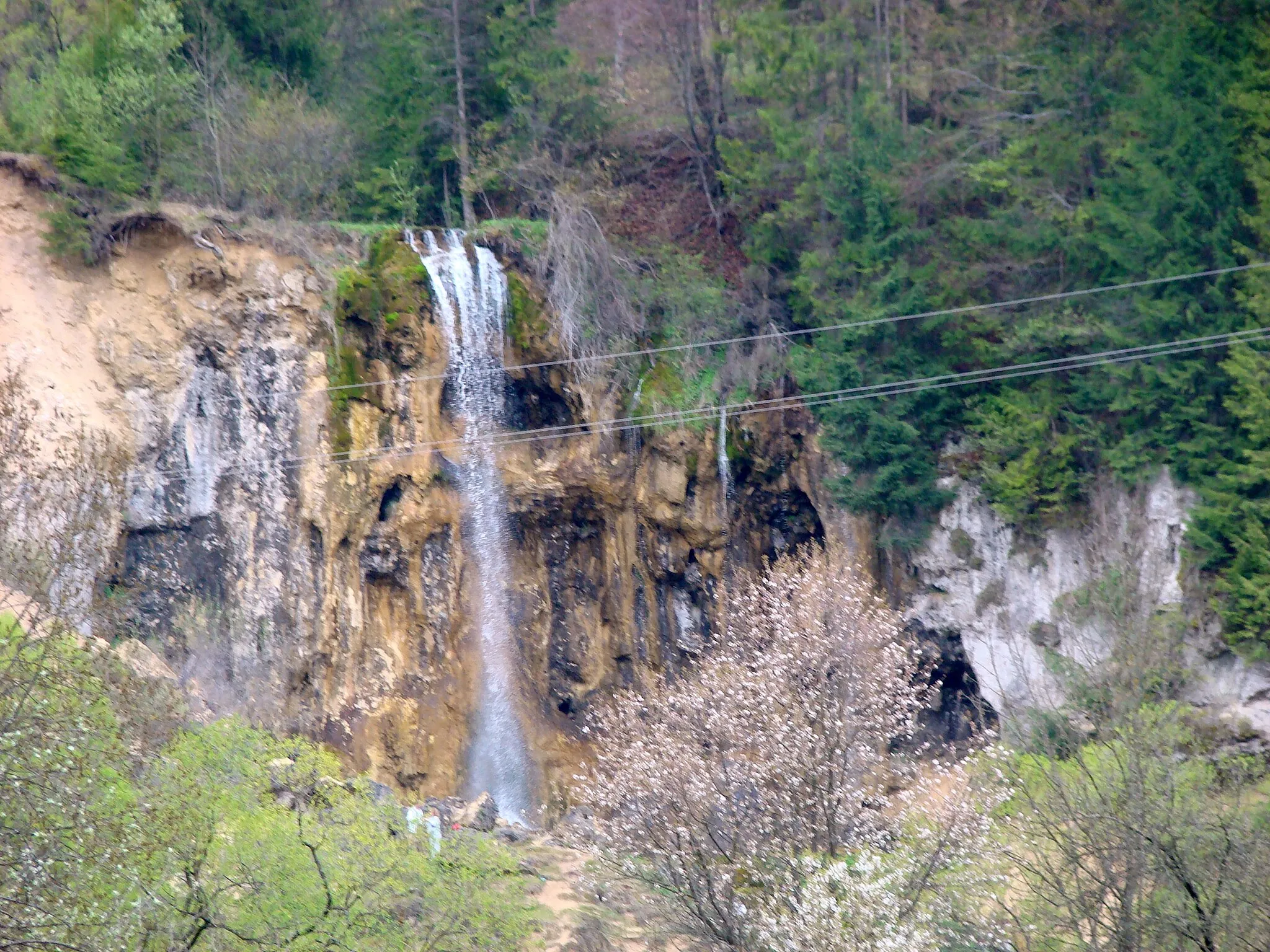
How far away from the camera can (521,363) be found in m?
26.2

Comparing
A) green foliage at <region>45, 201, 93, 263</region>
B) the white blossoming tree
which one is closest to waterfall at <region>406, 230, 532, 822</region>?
the white blossoming tree

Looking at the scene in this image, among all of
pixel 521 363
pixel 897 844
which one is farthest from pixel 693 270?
pixel 897 844

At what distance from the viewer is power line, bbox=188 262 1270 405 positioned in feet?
78.7

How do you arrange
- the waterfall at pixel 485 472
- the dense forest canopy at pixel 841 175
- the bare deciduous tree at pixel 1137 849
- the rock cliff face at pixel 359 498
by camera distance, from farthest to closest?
1. the waterfall at pixel 485 472
2. the rock cliff face at pixel 359 498
3. the dense forest canopy at pixel 841 175
4. the bare deciduous tree at pixel 1137 849

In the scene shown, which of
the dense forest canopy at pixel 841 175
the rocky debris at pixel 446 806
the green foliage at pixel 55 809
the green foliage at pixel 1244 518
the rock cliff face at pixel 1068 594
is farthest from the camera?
the rocky debris at pixel 446 806

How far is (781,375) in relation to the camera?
87.6 ft

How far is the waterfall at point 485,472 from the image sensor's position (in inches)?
995

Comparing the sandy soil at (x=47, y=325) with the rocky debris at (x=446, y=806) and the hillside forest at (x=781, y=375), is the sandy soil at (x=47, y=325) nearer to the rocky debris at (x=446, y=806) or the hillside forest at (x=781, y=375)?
the hillside forest at (x=781, y=375)

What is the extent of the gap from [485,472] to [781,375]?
213 inches

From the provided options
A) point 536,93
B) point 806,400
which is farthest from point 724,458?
point 536,93

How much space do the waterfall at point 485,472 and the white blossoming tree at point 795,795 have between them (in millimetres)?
2943

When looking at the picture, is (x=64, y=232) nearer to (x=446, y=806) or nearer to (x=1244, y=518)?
(x=446, y=806)

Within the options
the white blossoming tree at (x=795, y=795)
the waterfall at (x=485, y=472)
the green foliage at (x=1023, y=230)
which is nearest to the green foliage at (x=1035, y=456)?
the green foliage at (x=1023, y=230)

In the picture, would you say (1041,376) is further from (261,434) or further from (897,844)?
(261,434)
